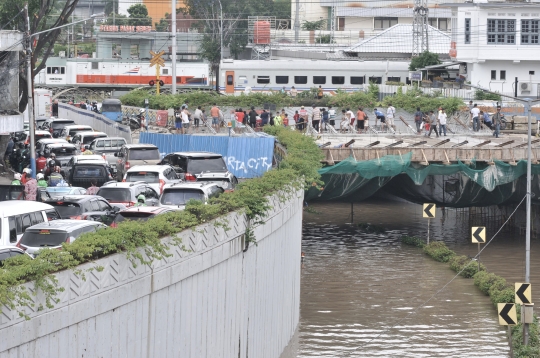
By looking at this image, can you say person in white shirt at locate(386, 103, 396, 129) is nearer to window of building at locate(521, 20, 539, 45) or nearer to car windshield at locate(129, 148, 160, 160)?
car windshield at locate(129, 148, 160, 160)

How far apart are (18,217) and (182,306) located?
5857mm

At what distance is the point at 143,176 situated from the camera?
31.2 metres

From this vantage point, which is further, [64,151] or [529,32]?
[529,32]

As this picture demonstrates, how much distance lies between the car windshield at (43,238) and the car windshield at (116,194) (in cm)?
750

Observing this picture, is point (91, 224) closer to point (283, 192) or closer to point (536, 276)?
point (283, 192)

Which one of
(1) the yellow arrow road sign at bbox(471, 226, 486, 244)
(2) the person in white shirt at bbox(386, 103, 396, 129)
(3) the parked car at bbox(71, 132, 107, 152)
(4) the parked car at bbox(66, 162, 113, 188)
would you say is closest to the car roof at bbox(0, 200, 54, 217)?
(4) the parked car at bbox(66, 162, 113, 188)

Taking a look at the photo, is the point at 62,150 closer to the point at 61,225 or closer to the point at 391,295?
the point at 391,295

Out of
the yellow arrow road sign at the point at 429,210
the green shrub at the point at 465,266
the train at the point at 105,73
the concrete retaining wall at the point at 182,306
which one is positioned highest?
the train at the point at 105,73

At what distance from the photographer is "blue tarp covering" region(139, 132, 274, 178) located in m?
37.4

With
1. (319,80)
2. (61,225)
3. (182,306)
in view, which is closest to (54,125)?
(319,80)

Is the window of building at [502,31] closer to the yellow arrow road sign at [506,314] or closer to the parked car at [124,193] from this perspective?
the parked car at [124,193]

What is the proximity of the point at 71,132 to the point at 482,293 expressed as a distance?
78.1ft

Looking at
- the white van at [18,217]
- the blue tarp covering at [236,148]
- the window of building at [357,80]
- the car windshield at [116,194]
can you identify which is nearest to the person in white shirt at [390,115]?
the blue tarp covering at [236,148]

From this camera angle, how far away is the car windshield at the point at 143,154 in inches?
1458
